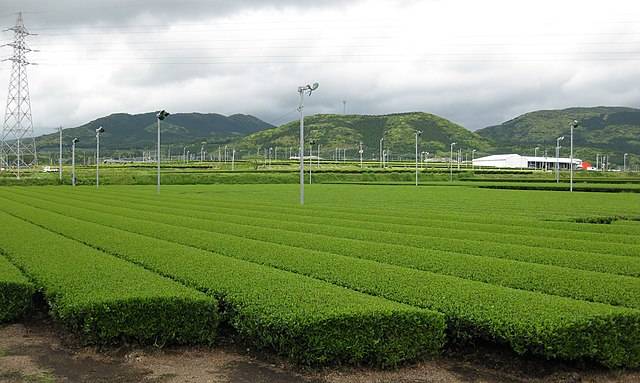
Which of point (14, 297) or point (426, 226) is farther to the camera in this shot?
point (426, 226)

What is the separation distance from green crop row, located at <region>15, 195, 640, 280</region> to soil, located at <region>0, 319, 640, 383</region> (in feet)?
8.65

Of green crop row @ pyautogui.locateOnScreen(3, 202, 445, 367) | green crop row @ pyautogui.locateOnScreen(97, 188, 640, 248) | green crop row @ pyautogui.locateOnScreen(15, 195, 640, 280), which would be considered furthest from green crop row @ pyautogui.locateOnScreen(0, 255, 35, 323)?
green crop row @ pyautogui.locateOnScreen(97, 188, 640, 248)

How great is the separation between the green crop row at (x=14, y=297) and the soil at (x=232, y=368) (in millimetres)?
1394

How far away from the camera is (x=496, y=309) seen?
998 cm

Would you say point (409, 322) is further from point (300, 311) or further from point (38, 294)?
point (38, 294)

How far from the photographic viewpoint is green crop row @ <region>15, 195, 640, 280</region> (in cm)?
1514

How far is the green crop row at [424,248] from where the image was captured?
15.1 metres

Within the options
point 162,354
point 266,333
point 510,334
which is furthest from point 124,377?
point 510,334

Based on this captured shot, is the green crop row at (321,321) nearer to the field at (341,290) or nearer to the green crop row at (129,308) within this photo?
the field at (341,290)

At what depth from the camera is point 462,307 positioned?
33.3 feet

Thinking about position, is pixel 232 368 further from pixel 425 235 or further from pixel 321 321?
pixel 425 235

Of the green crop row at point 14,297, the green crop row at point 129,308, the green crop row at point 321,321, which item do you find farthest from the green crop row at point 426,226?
the green crop row at point 14,297

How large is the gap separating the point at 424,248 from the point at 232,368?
9627mm

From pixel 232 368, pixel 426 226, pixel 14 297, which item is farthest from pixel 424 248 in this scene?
pixel 14 297
